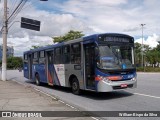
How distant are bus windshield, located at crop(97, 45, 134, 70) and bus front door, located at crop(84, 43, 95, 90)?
52cm

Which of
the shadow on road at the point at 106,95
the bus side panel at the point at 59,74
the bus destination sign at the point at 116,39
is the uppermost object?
the bus destination sign at the point at 116,39

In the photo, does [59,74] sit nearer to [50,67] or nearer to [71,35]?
[50,67]

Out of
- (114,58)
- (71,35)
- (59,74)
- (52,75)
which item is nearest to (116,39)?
(114,58)

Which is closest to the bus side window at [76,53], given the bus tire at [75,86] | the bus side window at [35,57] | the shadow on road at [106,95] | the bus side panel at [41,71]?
the bus tire at [75,86]

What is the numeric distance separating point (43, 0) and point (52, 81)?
16.6 feet

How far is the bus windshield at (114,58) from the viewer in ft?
43.1

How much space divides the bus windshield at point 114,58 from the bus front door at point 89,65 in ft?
1.71

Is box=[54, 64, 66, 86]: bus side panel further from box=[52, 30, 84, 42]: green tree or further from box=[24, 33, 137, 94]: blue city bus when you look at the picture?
box=[52, 30, 84, 42]: green tree

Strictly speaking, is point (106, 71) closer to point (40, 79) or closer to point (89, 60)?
point (89, 60)

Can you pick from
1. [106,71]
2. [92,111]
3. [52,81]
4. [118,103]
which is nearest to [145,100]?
[118,103]

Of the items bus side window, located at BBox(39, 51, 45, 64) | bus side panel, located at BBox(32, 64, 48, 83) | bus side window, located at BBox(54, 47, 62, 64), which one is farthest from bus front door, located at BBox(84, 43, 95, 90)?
bus side window, located at BBox(39, 51, 45, 64)

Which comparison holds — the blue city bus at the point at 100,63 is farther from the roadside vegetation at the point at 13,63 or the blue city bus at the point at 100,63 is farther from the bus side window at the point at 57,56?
the roadside vegetation at the point at 13,63

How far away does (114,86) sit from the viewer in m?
13.2

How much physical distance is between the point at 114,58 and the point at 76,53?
2562mm
